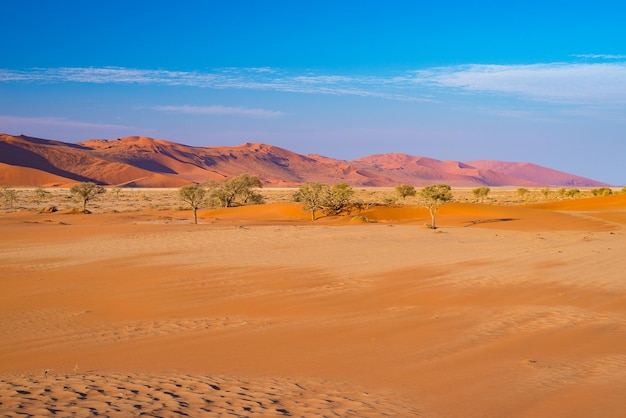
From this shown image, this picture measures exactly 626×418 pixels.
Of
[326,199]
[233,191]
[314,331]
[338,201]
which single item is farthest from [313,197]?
[314,331]

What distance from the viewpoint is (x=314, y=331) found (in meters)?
10.1

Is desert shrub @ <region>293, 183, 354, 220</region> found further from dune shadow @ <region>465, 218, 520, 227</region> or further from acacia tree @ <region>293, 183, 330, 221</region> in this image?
dune shadow @ <region>465, 218, 520, 227</region>

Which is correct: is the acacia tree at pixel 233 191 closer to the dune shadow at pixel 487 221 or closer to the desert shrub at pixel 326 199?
the desert shrub at pixel 326 199

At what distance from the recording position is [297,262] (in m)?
18.2

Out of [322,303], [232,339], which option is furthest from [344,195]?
[232,339]

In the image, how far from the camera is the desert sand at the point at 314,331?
659cm

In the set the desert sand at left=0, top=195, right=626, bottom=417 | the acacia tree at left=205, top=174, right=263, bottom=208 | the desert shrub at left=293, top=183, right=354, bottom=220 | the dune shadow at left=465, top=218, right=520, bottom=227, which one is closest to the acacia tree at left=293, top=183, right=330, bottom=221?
the desert shrub at left=293, top=183, right=354, bottom=220

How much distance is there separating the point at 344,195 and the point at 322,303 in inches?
1289

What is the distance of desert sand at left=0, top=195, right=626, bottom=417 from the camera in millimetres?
6586

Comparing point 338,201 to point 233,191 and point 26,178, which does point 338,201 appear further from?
point 26,178

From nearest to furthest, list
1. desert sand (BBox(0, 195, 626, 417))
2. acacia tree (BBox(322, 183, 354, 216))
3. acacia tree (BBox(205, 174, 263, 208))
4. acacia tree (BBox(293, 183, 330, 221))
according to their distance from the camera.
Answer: desert sand (BBox(0, 195, 626, 417)), acacia tree (BBox(293, 183, 330, 221)), acacia tree (BBox(322, 183, 354, 216)), acacia tree (BBox(205, 174, 263, 208))

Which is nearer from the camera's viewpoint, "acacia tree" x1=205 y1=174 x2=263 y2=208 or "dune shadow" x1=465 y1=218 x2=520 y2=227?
"dune shadow" x1=465 y1=218 x2=520 y2=227

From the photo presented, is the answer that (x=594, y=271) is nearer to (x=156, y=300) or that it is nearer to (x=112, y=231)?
(x=156, y=300)

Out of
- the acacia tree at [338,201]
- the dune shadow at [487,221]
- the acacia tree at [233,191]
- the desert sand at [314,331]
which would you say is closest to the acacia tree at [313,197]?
the acacia tree at [338,201]
